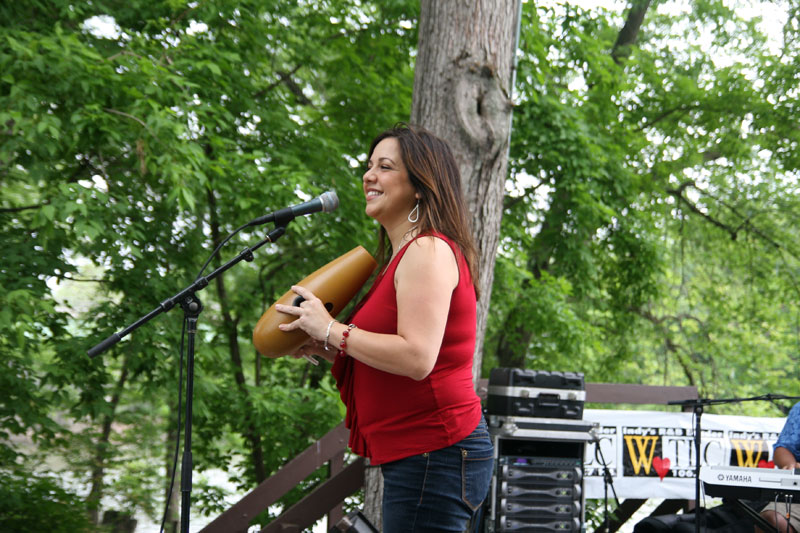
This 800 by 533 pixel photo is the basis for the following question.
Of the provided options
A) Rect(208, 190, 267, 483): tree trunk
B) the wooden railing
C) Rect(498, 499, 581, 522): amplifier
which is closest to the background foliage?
Rect(208, 190, 267, 483): tree trunk

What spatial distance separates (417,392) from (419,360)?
135 mm

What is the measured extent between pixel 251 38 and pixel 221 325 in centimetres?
315

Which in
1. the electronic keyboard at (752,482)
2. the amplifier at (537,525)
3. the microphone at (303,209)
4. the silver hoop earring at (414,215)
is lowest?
the amplifier at (537,525)

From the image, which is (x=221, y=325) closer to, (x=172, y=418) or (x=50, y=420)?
(x=172, y=418)

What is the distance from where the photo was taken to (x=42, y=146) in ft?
12.7

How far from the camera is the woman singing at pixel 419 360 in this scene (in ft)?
5.23

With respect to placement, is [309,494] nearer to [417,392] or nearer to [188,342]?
[188,342]

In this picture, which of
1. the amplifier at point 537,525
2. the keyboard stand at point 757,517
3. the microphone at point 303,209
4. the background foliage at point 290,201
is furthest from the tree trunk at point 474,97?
the microphone at point 303,209

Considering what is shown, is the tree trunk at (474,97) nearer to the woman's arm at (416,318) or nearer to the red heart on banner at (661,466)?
the red heart on banner at (661,466)

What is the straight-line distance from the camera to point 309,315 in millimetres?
1735

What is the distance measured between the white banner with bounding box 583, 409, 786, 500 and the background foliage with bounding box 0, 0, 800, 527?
2.42 metres

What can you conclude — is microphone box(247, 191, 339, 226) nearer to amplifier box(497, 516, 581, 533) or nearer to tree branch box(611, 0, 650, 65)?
amplifier box(497, 516, 581, 533)

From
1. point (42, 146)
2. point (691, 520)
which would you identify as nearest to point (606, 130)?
point (691, 520)

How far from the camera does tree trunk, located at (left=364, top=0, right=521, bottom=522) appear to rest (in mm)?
3801
